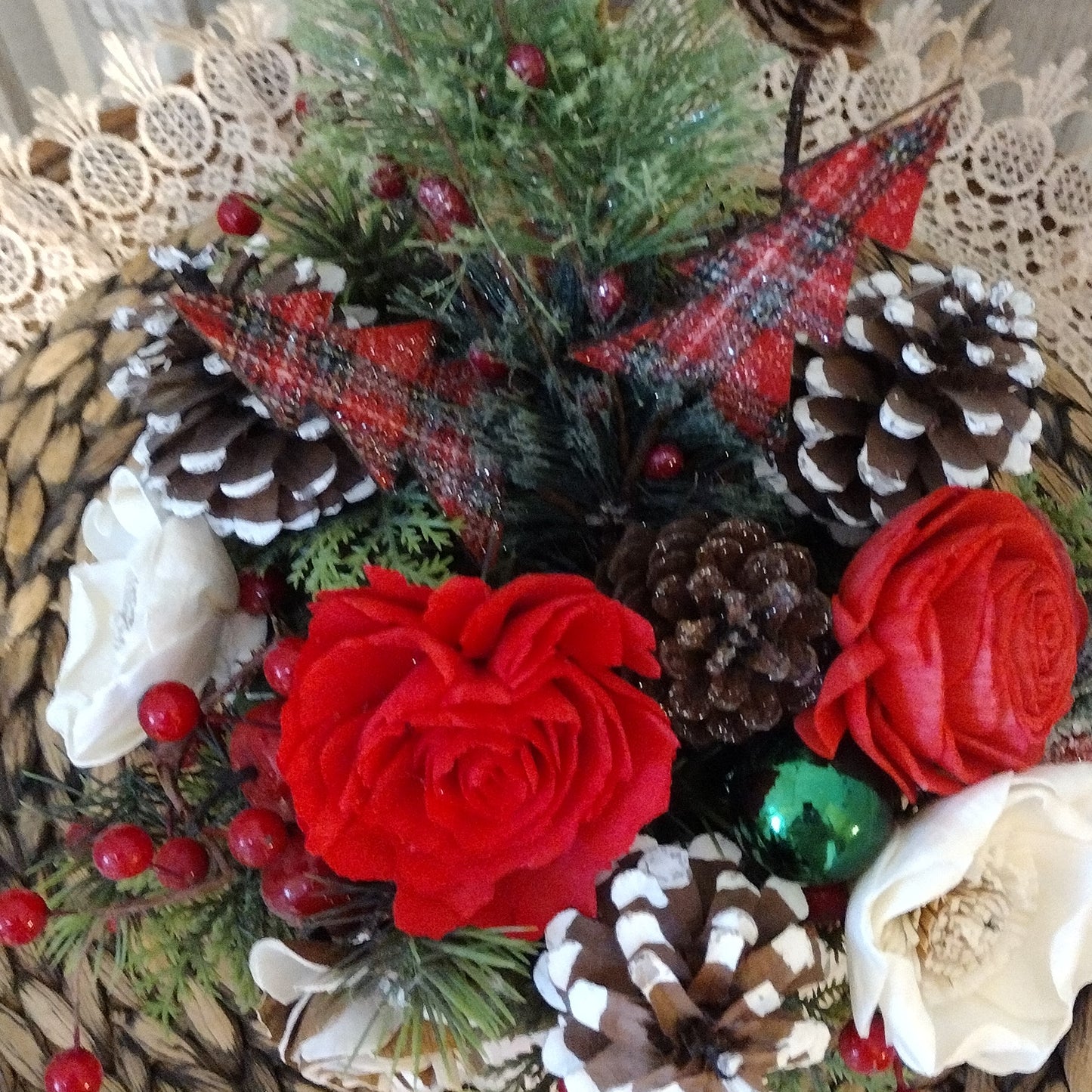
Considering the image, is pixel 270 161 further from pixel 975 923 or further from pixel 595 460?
pixel 975 923

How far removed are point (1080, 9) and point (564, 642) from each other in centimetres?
79

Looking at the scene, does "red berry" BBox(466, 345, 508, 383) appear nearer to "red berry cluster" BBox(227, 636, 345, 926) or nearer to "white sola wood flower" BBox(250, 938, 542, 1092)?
"red berry cluster" BBox(227, 636, 345, 926)

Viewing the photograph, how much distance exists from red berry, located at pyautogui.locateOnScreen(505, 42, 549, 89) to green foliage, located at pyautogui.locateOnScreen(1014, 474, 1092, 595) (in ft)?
1.14

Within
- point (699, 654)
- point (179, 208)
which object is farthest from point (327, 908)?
point (179, 208)

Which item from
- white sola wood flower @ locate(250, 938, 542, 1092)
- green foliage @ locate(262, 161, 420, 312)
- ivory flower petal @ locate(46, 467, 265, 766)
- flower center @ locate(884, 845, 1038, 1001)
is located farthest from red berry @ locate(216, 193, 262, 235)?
flower center @ locate(884, 845, 1038, 1001)

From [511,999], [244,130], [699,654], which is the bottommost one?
[511,999]

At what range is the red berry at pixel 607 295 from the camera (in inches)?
17.1

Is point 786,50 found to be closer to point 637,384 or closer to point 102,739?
point 637,384

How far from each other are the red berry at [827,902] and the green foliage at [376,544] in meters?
0.23

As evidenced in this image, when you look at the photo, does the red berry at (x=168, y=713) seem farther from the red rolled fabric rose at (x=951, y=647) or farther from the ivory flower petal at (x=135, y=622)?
the red rolled fabric rose at (x=951, y=647)

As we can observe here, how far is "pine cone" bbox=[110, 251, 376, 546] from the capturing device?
46 cm

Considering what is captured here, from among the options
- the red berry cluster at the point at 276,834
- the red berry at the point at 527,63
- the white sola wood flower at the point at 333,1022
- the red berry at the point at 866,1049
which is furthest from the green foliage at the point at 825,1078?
the red berry at the point at 527,63

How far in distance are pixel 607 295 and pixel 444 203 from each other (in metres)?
0.08

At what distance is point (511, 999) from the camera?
431mm
